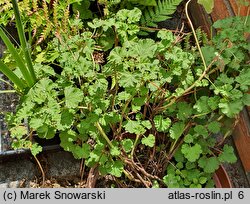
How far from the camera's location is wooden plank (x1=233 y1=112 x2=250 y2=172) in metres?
2.37

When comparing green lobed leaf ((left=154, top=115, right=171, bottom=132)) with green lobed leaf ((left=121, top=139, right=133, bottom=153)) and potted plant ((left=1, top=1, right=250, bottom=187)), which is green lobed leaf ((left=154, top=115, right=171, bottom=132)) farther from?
green lobed leaf ((left=121, top=139, right=133, bottom=153))

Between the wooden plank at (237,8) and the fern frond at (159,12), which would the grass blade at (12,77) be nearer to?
the fern frond at (159,12)

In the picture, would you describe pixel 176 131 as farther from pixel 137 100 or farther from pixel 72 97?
pixel 72 97

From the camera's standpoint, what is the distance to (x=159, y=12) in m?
2.40

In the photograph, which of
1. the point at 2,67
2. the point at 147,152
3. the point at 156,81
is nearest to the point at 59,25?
the point at 2,67

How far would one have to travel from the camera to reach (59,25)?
2.27 m

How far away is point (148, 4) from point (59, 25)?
0.45m

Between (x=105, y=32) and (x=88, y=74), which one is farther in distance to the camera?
(x=105, y=32)

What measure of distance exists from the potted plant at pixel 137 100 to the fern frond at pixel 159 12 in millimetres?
156

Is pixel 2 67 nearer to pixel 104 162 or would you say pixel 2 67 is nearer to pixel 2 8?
pixel 2 8

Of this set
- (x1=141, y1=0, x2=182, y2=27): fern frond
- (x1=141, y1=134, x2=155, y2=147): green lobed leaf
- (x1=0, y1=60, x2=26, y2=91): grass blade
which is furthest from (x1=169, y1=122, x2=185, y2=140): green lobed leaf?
(x1=0, y1=60, x2=26, y2=91): grass blade

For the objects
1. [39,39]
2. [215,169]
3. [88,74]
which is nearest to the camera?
[88,74]

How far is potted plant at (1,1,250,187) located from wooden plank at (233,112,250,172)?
22cm

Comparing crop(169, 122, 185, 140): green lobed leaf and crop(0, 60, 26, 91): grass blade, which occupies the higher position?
crop(0, 60, 26, 91): grass blade
